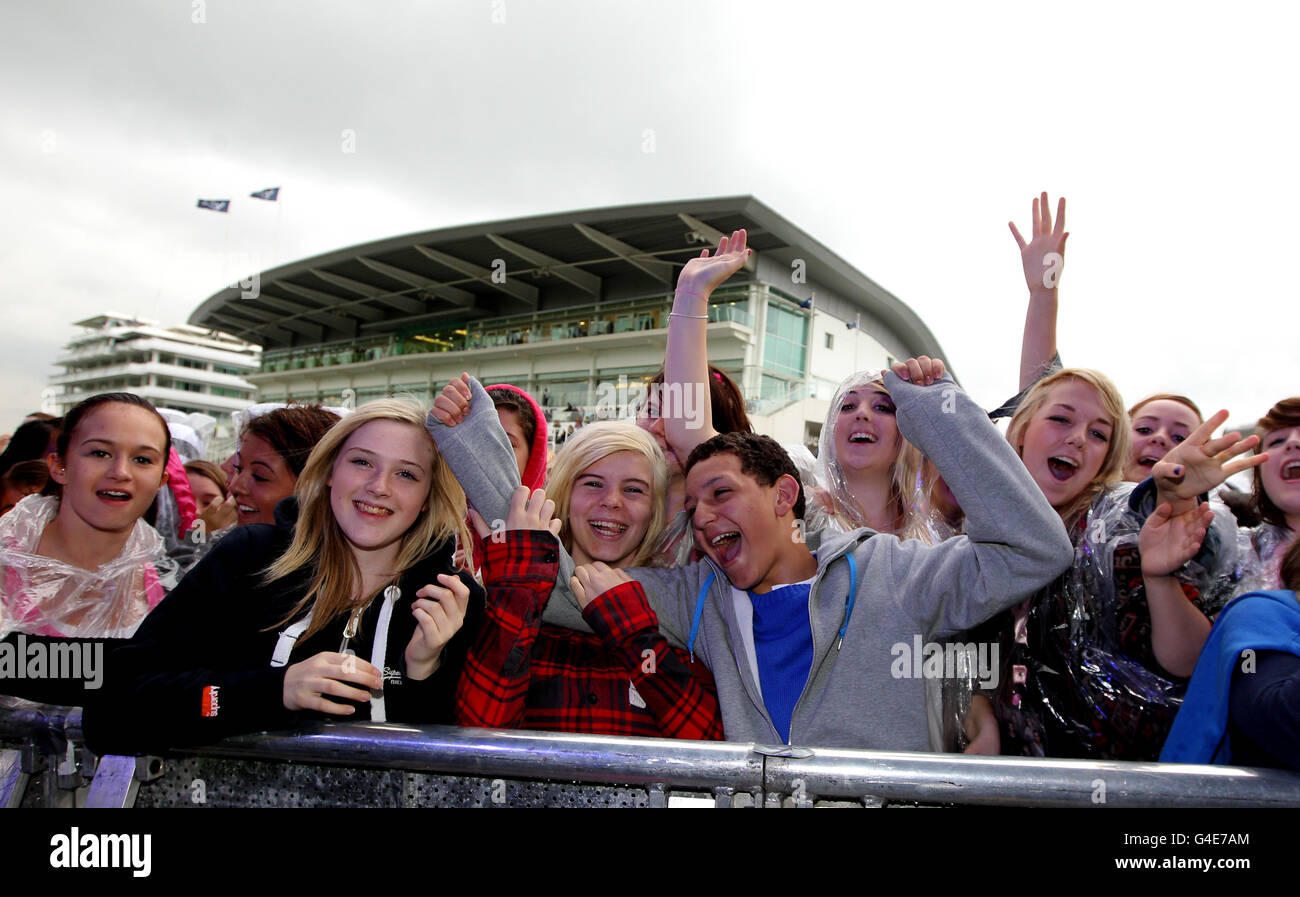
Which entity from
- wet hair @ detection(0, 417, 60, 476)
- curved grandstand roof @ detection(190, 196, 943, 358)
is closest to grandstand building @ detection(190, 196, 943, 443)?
curved grandstand roof @ detection(190, 196, 943, 358)

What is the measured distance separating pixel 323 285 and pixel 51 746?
45.7 meters

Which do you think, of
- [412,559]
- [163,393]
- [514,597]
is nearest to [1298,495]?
[514,597]

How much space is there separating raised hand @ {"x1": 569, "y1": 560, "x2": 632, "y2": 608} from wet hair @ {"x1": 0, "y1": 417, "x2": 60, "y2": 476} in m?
2.96

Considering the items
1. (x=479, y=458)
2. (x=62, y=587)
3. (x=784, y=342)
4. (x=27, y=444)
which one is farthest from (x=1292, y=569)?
(x=784, y=342)

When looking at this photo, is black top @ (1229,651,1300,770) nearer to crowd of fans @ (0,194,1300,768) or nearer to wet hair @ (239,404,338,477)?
crowd of fans @ (0,194,1300,768)

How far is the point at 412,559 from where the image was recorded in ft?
6.95

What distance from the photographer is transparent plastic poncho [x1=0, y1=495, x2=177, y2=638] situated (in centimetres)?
237

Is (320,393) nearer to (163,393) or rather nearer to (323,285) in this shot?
(323,285)

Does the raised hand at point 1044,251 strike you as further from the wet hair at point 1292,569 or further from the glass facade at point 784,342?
the glass facade at point 784,342

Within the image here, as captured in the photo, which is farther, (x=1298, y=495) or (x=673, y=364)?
(x=673, y=364)

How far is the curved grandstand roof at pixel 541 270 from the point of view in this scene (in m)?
32.0

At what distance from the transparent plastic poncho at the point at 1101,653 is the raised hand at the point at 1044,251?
59.7 inches
